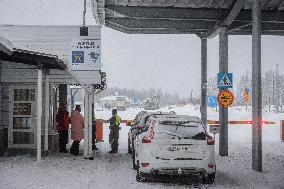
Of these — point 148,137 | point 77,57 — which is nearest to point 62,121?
point 77,57

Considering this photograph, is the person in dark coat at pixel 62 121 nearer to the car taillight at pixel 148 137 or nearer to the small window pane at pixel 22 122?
the small window pane at pixel 22 122

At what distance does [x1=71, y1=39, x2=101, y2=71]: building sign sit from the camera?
536 inches

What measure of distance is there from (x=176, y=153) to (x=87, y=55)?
539cm

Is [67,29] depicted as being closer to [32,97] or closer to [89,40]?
[89,40]

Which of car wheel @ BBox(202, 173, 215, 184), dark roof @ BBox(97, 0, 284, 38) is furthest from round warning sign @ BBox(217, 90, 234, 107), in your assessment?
car wheel @ BBox(202, 173, 215, 184)

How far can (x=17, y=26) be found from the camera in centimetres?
1464

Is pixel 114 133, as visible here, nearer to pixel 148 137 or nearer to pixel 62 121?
pixel 62 121

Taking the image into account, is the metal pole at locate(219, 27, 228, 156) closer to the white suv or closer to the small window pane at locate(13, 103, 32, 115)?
the white suv

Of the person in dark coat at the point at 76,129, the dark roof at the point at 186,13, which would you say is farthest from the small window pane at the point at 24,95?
the dark roof at the point at 186,13

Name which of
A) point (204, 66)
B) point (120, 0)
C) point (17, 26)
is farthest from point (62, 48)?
point (204, 66)

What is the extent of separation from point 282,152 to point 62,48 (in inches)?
359

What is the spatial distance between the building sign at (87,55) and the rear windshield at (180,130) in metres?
4.26

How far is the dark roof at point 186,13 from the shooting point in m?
15.4

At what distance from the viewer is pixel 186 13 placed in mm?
16234
